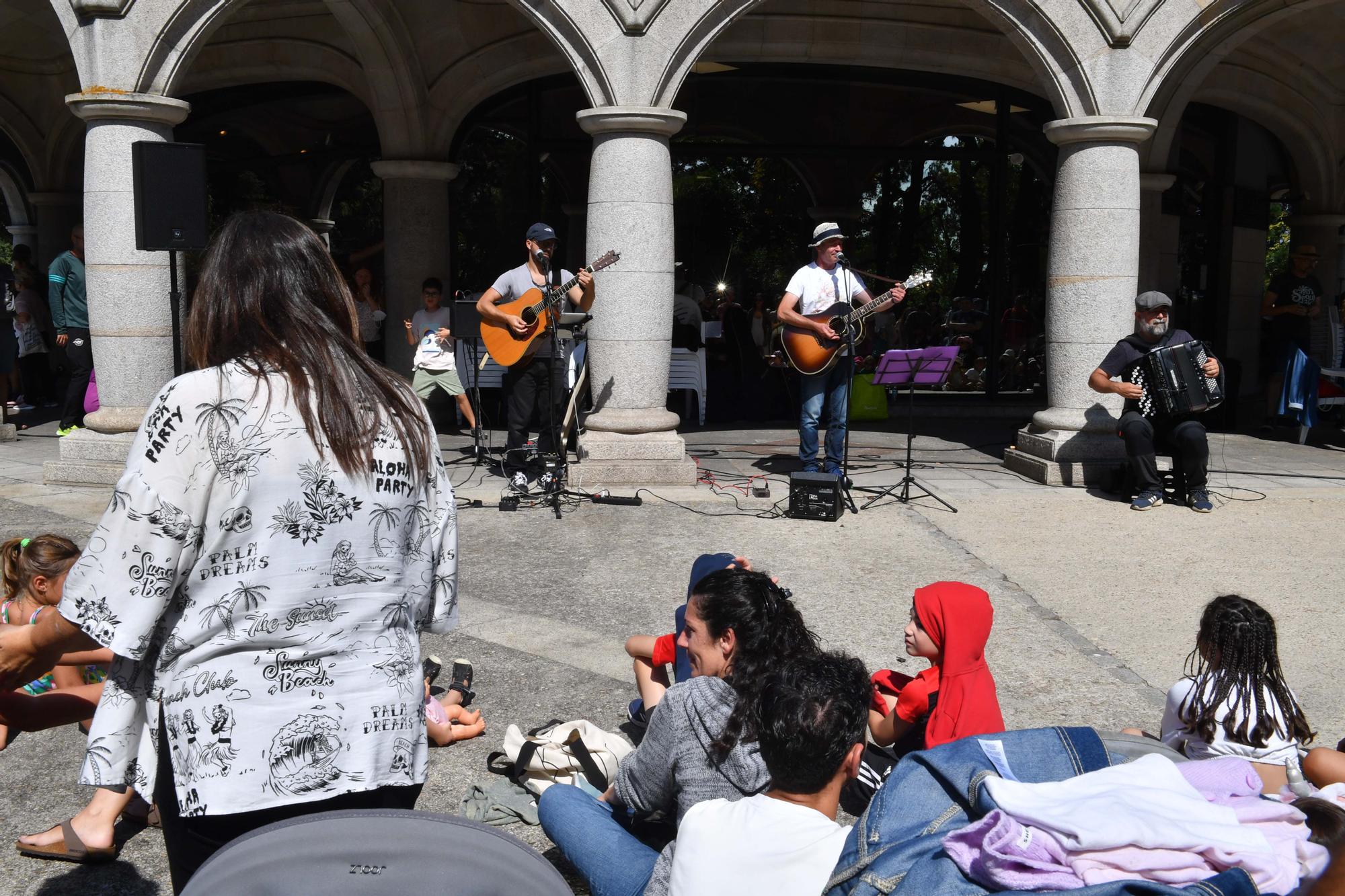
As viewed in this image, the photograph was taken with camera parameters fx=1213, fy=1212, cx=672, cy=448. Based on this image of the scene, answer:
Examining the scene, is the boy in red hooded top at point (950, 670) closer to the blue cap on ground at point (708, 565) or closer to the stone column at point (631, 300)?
the blue cap on ground at point (708, 565)

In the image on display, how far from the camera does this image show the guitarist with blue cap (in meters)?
7.86

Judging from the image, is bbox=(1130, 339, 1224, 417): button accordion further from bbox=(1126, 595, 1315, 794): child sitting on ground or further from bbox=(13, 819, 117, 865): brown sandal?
bbox=(13, 819, 117, 865): brown sandal

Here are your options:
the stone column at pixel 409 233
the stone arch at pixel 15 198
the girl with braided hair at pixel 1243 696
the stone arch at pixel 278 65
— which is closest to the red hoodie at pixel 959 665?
the girl with braided hair at pixel 1243 696

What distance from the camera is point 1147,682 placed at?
466 cm

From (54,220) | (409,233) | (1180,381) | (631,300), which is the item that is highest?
(54,220)

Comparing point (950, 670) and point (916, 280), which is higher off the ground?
point (916, 280)

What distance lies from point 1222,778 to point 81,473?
7.78 meters

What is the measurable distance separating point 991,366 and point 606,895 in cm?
1033

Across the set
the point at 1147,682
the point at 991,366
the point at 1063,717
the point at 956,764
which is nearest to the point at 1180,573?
the point at 1147,682

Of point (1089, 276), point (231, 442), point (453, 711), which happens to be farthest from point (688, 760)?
point (1089, 276)

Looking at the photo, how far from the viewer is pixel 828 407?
8133mm

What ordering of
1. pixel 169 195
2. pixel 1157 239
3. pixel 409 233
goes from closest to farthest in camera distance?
pixel 169 195, pixel 409 233, pixel 1157 239

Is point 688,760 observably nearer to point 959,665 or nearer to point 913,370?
point 959,665

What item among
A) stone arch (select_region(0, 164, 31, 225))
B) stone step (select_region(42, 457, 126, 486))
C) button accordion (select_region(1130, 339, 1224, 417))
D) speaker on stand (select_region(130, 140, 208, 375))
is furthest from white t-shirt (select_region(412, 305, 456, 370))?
stone arch (select_region(0, 164, 31, 225))
